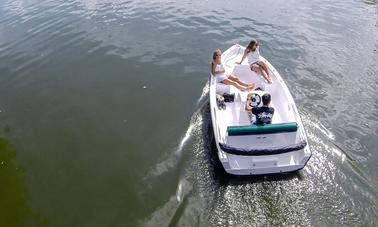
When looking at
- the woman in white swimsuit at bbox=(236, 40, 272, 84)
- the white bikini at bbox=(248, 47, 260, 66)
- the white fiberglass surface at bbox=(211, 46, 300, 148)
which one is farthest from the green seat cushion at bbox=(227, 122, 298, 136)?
the white bikini at bbox=(248, 47, 260, 66)

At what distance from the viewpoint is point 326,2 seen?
70.5 feet

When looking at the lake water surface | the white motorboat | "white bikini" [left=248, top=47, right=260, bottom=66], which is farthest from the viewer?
"white bikini" [left=248, top=47, right=260, bottom=66]

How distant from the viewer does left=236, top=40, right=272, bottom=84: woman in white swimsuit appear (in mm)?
11777

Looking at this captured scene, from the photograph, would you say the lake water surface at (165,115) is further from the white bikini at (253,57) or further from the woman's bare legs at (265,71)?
the white bikini at (253,57)

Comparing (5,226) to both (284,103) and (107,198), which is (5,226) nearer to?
(107,198)

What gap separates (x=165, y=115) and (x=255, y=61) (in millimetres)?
4297

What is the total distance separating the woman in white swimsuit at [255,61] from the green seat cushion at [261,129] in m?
3.53

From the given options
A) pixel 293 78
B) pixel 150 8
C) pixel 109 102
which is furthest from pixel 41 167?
pixel 150 8

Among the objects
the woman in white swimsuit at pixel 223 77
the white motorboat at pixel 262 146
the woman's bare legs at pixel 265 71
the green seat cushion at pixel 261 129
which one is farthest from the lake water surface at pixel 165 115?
the woman's bare legs at pixel 265 71

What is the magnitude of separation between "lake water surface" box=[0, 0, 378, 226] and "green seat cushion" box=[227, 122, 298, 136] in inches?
51.3

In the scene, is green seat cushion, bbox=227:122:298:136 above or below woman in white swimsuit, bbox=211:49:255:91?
above

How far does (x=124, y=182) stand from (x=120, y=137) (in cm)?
217

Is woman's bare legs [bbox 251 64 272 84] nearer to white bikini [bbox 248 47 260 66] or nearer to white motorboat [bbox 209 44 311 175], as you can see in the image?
white bikini [bbox 248 47 260 66]

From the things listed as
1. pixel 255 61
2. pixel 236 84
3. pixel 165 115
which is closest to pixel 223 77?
pixel 236 84
